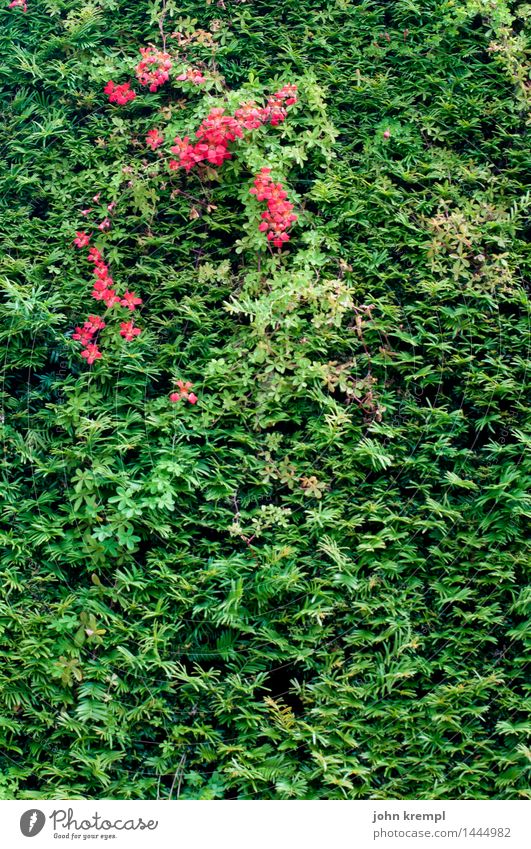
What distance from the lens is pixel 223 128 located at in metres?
3.33

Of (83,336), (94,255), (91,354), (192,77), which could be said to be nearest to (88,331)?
(83,336)

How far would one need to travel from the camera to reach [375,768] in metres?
2.97

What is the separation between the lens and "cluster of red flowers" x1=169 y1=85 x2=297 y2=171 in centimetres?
334

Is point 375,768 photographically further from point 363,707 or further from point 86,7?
point 86,7

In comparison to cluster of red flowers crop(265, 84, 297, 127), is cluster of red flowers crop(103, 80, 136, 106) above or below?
below

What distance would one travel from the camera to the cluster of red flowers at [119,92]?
3543mm

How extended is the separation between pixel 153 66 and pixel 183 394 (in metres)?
1.57

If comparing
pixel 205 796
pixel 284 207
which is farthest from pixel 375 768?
pixel 284 207

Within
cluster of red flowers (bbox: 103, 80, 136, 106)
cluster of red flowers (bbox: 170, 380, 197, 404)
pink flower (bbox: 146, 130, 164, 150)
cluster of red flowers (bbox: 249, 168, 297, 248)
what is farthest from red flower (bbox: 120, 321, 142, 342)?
cluster of red flowers (bbox: 103, 80, 136, 106)

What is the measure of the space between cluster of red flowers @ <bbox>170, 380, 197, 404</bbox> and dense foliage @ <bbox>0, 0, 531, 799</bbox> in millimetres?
61

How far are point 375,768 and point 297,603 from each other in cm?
69

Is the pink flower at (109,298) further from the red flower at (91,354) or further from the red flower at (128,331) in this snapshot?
the red flower at (91,354)

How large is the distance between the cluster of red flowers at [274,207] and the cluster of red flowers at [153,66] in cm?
67

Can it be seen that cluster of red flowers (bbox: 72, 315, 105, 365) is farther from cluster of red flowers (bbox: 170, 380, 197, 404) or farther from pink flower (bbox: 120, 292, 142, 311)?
cluster of red flowers (bbox: 170, 380, 197, 404)
